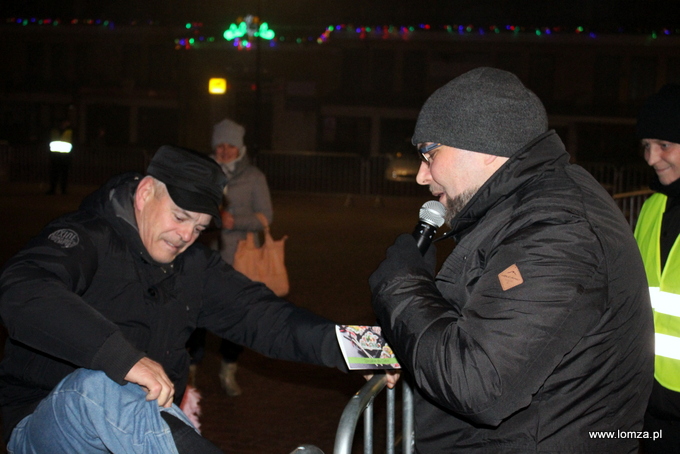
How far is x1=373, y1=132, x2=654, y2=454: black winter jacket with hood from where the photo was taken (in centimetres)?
193

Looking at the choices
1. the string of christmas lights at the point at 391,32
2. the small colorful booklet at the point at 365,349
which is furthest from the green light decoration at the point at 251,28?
the small colorful booklet at the point at 365,349

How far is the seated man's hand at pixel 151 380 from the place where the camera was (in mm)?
2531

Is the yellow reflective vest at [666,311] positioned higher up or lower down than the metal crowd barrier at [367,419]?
higher up

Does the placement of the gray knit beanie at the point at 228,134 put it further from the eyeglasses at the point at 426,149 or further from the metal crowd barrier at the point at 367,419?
the eyeglasses at the point at 426,149

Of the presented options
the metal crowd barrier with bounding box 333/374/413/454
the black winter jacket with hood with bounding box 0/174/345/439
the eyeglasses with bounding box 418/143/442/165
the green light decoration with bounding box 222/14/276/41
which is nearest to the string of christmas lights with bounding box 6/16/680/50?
the green light decoration with bounding box 222/14/276/41

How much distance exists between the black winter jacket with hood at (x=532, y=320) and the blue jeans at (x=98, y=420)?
0.89m

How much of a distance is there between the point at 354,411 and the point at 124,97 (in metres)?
41.1

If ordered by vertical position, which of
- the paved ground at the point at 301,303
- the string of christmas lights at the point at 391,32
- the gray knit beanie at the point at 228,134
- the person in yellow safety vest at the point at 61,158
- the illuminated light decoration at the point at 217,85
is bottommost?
the paved ground at the point at 301,303

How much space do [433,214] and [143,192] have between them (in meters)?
1.31

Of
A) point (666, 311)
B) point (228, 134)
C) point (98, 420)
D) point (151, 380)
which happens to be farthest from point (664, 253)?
point (228, 134)

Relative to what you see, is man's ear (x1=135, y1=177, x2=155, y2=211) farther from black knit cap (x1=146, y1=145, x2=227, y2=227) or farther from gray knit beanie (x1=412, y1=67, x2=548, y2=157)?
gray knit beanie (x1=412, y1=67, x2=548, y2=157)

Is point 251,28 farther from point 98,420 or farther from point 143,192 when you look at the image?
point 98,420

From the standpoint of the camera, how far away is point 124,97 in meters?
41.3

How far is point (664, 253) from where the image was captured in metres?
3.45
